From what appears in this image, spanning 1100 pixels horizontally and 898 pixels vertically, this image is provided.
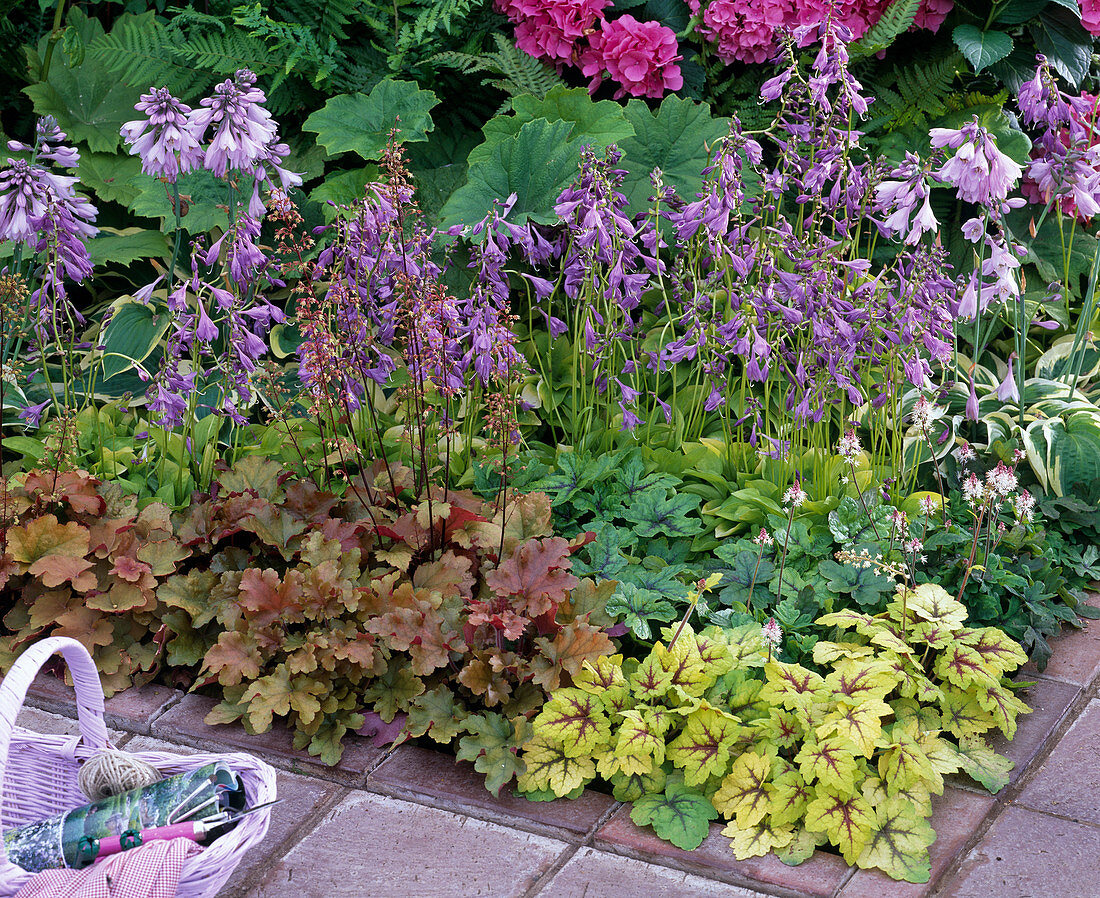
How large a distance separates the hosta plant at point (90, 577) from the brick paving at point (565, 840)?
0.78 feet

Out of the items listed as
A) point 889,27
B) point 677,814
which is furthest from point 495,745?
point 889,27

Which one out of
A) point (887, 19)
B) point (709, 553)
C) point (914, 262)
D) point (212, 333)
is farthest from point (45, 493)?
point (887, 19)

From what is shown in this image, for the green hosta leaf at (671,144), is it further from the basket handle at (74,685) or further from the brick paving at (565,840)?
the basket handle at (74,685)

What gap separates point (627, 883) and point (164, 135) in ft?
6.14

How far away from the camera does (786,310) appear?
2408 mm

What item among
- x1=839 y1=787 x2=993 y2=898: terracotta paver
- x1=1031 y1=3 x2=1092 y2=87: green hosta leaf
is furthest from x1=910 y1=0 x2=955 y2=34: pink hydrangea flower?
x1=839 y1=787 x2=993 y2=898: terracotta paver

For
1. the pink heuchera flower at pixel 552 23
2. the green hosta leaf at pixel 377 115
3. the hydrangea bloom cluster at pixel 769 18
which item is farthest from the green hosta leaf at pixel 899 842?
the pink heuchera flower at pixel 552 23

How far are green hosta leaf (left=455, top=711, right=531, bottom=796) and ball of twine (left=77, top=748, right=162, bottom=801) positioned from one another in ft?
1.85

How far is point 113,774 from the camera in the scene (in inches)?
71.4

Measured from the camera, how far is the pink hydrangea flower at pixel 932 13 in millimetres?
3619

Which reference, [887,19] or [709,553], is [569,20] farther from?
[709,553]

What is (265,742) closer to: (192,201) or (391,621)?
(391,621)

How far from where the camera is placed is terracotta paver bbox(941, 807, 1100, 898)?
1.77m

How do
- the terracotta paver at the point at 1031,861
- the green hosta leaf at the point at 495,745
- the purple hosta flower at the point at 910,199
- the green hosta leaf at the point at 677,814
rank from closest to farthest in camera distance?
the terracotta paver at the point at 1031,861
the green hosta leaf at the point at 677,814
the green hosta leaf at the point at 495,745
the purple hosta flower at the point at 910,199
